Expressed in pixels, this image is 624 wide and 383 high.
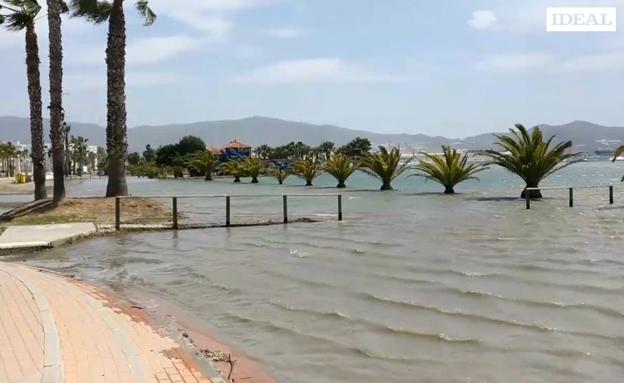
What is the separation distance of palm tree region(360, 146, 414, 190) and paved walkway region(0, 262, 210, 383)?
3826 centimetres

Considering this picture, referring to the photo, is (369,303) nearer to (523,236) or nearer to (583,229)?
(523,236)

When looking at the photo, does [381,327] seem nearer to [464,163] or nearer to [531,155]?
[531,155]

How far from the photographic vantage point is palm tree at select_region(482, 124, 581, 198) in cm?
3206

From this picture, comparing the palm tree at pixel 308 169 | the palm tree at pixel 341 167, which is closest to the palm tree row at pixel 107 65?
the palm tree at pixel 341 167

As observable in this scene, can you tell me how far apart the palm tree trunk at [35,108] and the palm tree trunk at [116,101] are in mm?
4433

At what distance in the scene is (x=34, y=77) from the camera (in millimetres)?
26984

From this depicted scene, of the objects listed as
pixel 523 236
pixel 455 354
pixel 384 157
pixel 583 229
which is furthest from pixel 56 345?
pixel 384 157

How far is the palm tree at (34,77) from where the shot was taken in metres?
26.0

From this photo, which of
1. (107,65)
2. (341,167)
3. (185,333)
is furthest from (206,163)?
(185,333)

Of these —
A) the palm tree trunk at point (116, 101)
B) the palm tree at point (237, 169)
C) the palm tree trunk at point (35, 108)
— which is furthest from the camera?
the palm tree at point (237, 169)

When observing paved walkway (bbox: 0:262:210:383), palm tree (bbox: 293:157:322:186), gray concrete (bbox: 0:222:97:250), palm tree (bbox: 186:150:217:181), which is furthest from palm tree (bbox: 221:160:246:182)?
paved walkway (bbox: 0:262:210:383)

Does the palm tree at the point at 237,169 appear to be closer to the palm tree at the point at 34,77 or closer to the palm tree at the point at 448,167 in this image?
the palm tree at the point at 448,167

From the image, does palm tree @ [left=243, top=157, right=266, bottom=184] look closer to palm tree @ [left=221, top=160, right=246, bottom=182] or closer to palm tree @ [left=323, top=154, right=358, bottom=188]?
palm tree @ [left=221, top=160, right=246, bottom=182]

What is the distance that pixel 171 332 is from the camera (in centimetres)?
687
